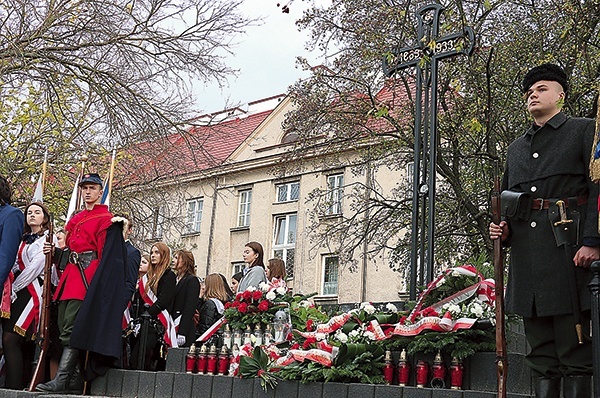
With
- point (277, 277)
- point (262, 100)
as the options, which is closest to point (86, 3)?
point (277, 277)

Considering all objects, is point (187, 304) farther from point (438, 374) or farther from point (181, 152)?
point (181, 152)

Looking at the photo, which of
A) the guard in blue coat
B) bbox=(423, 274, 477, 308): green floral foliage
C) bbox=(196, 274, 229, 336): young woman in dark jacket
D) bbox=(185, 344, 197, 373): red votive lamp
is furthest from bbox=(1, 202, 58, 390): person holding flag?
bbox=(423, 274, 477, 308): green floral foliage

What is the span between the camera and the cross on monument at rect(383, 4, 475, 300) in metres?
8.32

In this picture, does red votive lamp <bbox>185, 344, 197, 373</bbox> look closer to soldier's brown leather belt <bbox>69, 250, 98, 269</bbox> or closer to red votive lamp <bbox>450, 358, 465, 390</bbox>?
soldier's brown leather belt <bbox>69, 250, 98, 269</bbox>

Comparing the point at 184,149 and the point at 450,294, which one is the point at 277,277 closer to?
the point at 450,294

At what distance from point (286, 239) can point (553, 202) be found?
27.6 m

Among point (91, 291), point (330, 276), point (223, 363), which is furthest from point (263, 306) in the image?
point (330, 276)

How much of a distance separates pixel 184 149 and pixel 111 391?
737 centimetres

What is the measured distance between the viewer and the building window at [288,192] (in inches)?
1249

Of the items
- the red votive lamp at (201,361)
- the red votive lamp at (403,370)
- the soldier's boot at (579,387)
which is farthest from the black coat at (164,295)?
the soldier's boot at (579,387)

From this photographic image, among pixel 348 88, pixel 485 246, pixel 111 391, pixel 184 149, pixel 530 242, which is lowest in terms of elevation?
pixel 111 391

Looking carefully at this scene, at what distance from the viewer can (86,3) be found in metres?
13.4

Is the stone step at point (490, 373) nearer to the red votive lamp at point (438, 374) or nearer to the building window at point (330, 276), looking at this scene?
the red votive lamp at point (438, 374)

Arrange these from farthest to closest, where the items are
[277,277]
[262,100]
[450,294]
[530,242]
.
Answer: [262,100]
[277,277]
[450,294]
[530,242]
